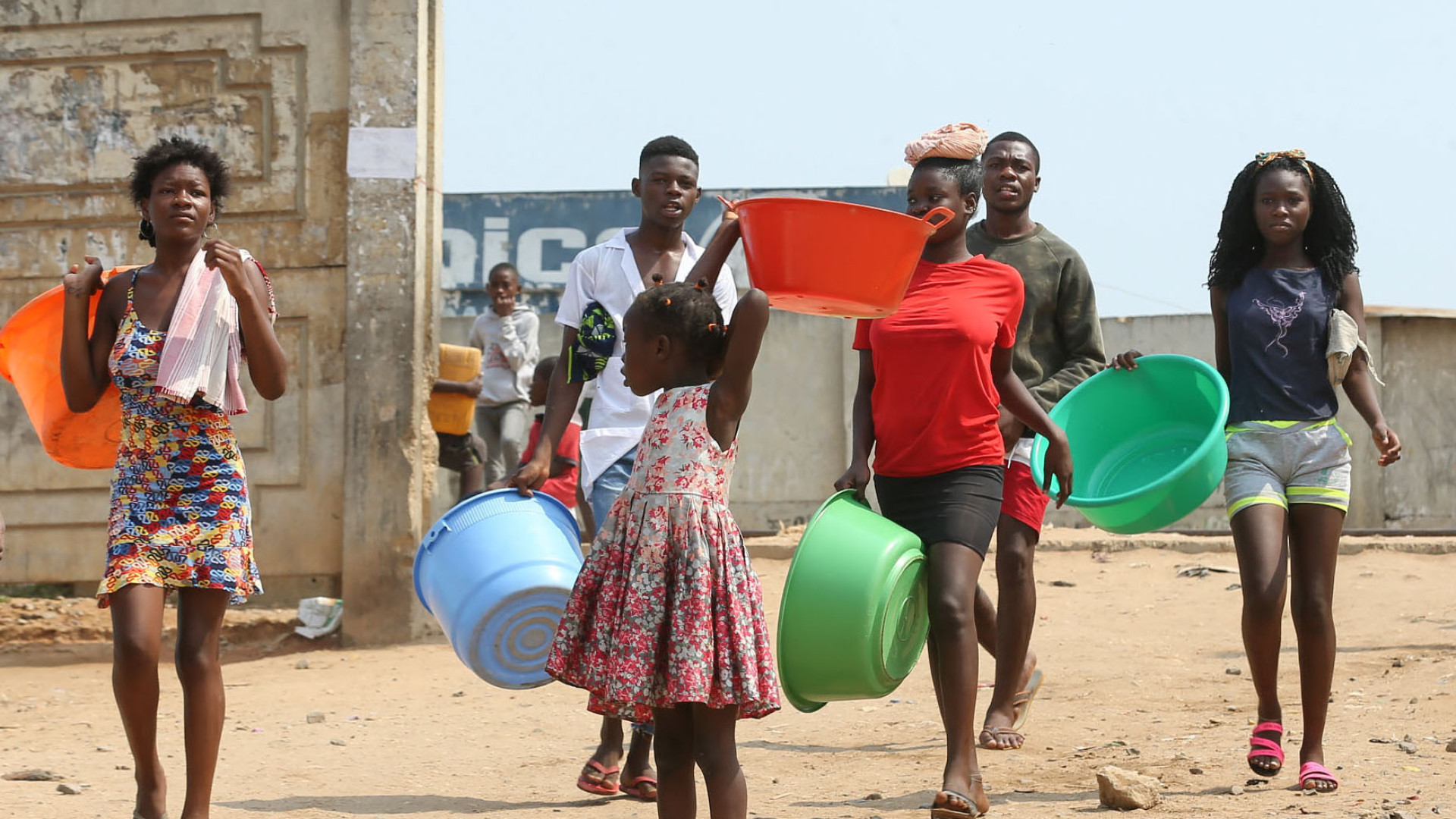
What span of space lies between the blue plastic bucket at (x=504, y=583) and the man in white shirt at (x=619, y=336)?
0.16 meters

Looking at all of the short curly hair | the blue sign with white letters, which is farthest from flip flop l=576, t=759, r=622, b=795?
the blue sign with white letters

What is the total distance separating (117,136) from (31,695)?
113 inches

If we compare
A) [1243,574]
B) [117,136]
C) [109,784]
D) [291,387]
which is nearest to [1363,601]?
[1243,574]

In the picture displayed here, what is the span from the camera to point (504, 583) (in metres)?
3.90

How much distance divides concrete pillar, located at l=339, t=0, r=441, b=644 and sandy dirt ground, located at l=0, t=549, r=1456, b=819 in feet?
1.48

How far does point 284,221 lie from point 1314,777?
218 inches

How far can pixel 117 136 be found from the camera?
7723 mm

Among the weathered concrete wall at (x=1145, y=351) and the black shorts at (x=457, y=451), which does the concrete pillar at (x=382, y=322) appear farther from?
the weathered concrete wall at (x=1145, y=351)

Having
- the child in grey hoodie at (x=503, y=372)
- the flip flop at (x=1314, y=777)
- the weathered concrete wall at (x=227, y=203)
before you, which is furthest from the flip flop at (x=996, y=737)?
the child in grey hoodie at (x=503, y=372)

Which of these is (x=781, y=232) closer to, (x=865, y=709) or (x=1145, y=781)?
(x=1145, y=781)

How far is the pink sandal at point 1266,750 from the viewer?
4.03 meters

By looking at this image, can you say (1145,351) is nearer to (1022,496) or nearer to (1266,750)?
(1022,496)

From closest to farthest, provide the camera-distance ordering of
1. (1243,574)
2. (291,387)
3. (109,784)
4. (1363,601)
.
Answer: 1. (1243,574)
2. (109,784)
3. (291,387)
4. (1363,601)

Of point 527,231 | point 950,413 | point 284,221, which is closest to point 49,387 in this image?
point 950,413
